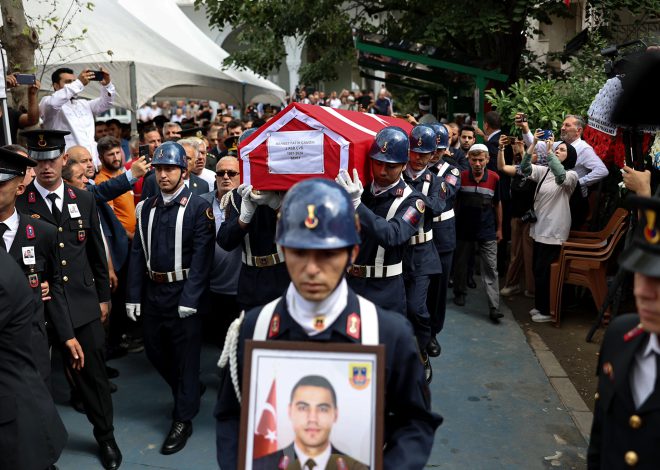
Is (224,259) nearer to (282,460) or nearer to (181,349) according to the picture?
(181,349)

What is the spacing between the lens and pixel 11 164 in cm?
381

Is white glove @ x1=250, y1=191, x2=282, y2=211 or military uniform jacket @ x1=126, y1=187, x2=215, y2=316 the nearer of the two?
white glove @ x1=250, y1=191, x2=282, y2=211

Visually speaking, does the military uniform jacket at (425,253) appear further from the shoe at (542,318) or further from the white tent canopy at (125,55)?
the white tent canopy at (125,55)

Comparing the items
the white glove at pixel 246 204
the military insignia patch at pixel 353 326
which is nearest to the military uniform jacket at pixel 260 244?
the white glove at pixel 246 204

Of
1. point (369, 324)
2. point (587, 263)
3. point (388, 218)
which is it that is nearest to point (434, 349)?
point (587, 263)

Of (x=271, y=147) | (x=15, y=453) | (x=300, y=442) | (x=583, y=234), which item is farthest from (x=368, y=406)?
(x=583, y=234)

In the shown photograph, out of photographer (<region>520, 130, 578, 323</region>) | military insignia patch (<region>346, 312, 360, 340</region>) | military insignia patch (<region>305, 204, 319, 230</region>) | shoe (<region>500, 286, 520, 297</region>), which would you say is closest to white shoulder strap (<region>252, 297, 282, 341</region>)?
military insignia patch (<region>346, 312, 360, 340</region>)

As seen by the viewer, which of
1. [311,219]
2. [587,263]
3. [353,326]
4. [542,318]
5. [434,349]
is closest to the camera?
[311,219]

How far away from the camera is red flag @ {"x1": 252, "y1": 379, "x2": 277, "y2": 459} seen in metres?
2.15

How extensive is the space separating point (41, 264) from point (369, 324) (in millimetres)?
2609

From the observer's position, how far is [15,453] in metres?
3.24

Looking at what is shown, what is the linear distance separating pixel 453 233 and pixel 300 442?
506 cm

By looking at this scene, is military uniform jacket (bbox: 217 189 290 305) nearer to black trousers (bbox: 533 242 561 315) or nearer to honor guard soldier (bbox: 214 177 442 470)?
honor guard soldier (bbox: 214 177 442 470)

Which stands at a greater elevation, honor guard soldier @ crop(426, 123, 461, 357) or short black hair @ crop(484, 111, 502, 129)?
short black hair @ crop(484, 111, 502, 129)
